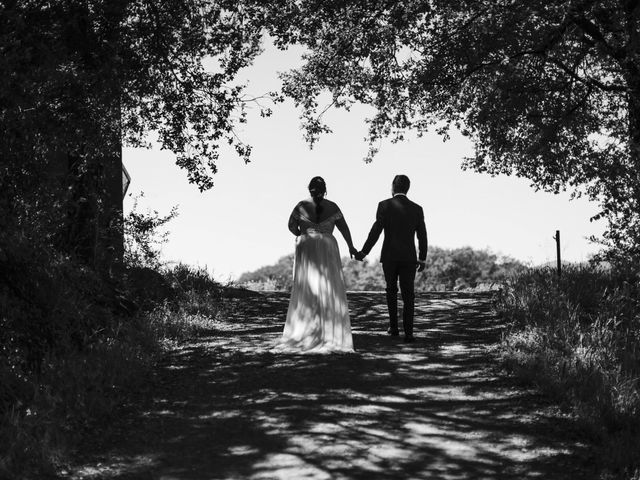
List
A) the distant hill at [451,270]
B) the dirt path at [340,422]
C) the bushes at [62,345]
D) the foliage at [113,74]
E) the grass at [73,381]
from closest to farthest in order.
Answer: the dirt path at [340,422] < the grass at [73,381] < the bushes at [62,345] < the foliage at [113,74] < the distant hill at [451,270]

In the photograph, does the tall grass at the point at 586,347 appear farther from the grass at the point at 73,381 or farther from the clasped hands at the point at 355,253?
the grass at the point at 73,381

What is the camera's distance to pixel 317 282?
11266mm

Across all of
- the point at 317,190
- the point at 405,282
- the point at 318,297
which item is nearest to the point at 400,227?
the point at 405,282

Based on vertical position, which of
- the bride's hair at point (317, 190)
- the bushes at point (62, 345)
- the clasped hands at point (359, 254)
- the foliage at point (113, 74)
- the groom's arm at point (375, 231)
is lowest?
the bushes at point (62, 345)

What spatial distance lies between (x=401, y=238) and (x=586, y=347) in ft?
10.0

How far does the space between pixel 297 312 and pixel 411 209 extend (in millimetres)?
2288

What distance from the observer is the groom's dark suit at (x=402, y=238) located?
11.4 m

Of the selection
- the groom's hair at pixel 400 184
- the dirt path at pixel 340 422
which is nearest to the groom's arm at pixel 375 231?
the groom's hair at pixel 400 184

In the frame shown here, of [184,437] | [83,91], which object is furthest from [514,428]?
[83,91]

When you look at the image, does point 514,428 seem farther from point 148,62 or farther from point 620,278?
point 148,62

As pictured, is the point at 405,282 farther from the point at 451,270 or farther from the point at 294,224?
the point at 451,270

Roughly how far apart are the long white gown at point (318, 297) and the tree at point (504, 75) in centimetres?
573

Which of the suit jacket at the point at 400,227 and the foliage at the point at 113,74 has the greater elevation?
the foliage at the point at 113,74

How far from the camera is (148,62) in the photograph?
50.8 feet
